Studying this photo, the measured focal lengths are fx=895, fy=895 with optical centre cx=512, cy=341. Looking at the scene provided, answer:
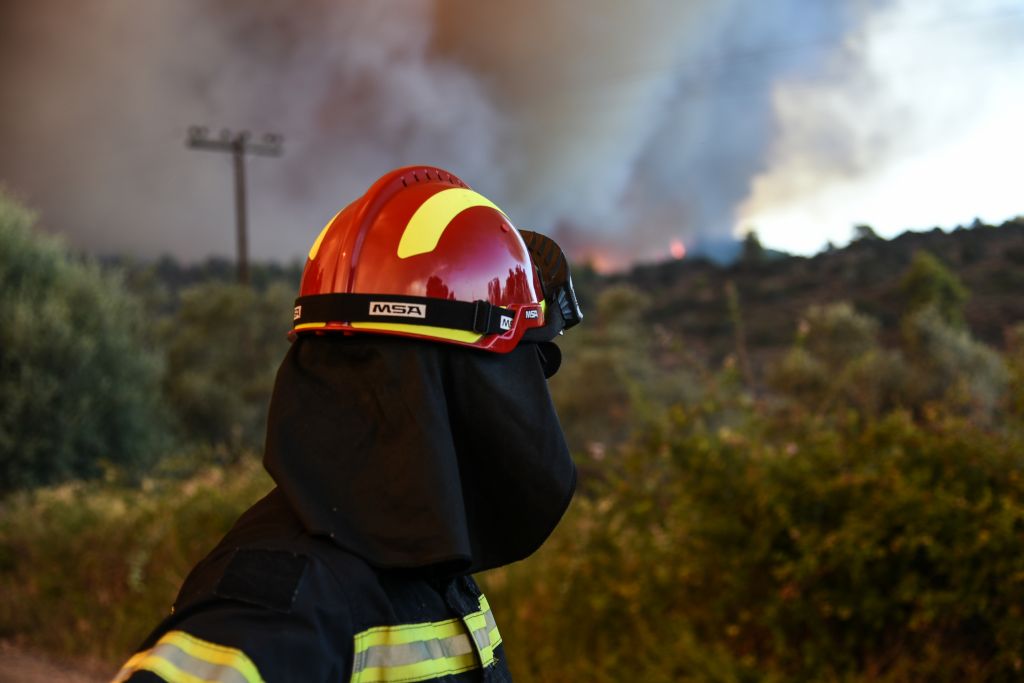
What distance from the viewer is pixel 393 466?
4.74 ft

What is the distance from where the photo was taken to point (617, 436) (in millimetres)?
19109

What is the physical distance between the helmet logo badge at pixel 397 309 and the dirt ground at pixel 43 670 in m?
5.68

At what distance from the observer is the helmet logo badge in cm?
156

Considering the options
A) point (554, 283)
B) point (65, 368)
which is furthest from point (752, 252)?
point (554, 283)

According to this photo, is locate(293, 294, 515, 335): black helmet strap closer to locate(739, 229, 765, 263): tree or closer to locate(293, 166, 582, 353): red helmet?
locate(293, 166, 582, 353): red helmet

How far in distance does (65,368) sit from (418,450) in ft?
42.9

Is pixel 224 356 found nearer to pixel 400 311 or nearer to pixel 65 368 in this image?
pixel 65 368

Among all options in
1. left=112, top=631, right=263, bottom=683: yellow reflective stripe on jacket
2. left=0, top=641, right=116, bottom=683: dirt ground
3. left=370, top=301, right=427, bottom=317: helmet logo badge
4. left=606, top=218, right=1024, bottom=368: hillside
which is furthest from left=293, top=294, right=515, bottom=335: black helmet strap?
left=606, top=218, right=1024, bottom=368: hillside

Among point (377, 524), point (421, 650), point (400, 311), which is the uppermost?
point (400, 311)

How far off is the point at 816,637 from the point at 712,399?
1827 mm

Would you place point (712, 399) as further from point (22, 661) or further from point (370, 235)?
point (22, 661)

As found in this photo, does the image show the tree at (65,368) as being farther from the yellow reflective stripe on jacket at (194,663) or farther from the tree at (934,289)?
the tree at (934,289)

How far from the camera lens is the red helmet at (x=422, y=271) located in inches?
62.4

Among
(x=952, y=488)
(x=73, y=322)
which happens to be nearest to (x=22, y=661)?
(x=952, y=488)
